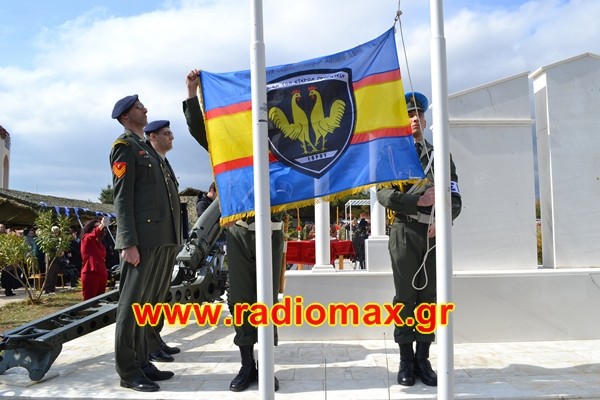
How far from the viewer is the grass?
27.0 ft

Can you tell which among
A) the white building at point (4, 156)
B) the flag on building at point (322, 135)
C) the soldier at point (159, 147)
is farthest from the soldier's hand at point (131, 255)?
the white building at point (4, 156)

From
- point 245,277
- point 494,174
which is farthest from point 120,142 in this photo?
point 494,174

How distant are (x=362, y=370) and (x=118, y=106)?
9.73 ft

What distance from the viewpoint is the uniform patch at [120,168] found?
3.83 metres

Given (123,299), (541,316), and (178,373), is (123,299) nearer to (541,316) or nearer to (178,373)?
(178,373)

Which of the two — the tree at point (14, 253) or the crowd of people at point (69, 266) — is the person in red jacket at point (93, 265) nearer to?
the crowd of people at point (69, 266)

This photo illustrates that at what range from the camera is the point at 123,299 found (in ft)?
12.7

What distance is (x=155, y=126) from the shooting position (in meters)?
4.69

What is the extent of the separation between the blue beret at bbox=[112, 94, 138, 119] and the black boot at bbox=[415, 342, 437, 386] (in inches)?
118

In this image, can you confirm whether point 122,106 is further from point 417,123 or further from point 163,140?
point 417,123

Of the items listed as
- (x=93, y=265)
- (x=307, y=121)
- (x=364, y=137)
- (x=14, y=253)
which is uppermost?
(x=307, y=121)

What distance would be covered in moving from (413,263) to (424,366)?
31.4 inches

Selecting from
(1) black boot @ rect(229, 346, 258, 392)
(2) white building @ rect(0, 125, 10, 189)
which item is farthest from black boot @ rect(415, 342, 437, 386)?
(2) white building @ rect(0, 125, 10, 189)

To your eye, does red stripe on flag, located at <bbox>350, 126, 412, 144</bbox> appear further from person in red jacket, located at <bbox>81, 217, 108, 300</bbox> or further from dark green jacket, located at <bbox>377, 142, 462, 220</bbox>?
person in red jacket, located at <bbox>81, 217, 108, 300</bbox>
